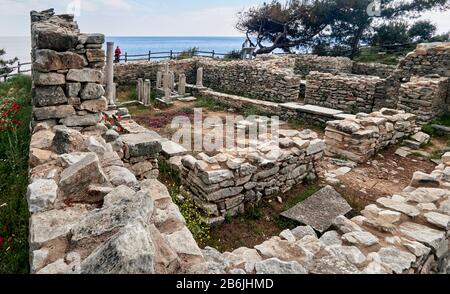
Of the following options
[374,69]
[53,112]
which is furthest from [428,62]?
[53,112]

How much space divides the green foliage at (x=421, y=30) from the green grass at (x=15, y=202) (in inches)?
1139

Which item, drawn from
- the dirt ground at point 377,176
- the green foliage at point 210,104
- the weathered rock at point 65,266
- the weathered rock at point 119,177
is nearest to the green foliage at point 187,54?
the green foliage at point 210,104

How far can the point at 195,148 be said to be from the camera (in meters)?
9.08

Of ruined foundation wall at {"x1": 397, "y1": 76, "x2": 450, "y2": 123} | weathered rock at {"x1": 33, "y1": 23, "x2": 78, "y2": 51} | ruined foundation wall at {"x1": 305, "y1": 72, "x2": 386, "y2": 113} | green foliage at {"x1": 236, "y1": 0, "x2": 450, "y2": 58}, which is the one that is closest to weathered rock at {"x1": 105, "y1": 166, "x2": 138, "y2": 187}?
weathered rock at {"x1": 33, "y1": 23, "x2": 78, "y2": 51}

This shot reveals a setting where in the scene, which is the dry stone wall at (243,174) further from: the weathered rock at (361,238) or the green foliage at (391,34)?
the green foliage at (391,34)

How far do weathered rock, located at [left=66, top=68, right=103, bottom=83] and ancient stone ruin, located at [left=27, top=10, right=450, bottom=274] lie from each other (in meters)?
0.01

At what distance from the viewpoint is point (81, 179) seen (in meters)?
3.07

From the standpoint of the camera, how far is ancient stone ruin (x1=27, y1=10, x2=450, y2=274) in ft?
7.72

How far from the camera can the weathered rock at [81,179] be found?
300 centimetres

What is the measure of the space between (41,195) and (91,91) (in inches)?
104
